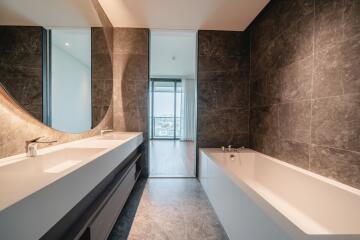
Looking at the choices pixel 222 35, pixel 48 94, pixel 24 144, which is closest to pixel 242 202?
pixel 24 144

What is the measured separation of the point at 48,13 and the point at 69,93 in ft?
2.26

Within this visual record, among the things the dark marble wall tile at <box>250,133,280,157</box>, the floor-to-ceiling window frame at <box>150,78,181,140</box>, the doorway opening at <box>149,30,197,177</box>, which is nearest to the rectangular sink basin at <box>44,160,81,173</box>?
the dark marble wall tile at <box>250,133,280,157</box>

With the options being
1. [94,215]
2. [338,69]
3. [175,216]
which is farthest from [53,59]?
[338,69]

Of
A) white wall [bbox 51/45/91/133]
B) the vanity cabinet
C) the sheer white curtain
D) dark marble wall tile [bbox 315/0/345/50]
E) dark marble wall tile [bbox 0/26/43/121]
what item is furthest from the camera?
the sheer white curtain

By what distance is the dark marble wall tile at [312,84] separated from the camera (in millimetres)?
1310

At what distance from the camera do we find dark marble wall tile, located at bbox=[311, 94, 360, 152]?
50.1 inches

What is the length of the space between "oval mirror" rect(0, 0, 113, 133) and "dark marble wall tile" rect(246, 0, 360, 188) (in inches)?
89.8

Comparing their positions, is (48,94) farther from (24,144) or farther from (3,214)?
(3,214)

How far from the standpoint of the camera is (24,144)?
4.22 ft

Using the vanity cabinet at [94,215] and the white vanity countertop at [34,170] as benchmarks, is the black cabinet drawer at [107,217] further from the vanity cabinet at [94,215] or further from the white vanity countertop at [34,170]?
the white vanity countertop at [34,170]

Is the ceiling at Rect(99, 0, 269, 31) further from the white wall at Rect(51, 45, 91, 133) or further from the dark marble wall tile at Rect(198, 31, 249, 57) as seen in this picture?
the white wall at Rect(51, 45, 91, 133)

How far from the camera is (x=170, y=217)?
6.48 feet

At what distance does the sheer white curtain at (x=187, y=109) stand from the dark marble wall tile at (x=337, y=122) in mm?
5901

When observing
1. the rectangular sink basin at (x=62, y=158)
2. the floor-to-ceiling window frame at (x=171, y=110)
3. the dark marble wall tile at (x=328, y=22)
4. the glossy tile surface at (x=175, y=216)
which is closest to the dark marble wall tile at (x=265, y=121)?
the dark marble wall tile at (x=328, y=22)
